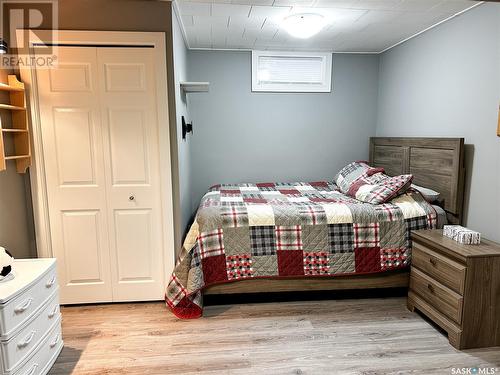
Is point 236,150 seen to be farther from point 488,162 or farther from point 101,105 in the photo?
point 488,162

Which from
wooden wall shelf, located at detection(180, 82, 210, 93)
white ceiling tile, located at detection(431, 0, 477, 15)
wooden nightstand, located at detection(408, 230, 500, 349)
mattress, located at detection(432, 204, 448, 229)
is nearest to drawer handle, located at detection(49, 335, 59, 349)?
wooden wall shelf, located at detection(180, 82, 210, 93)

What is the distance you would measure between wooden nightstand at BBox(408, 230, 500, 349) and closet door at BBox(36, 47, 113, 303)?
2.48 m

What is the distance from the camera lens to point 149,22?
2.42m

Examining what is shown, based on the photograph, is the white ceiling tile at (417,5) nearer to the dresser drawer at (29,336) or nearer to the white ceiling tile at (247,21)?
the white ceiling tile at (247,21)

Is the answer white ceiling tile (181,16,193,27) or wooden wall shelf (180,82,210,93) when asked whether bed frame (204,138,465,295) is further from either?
white ceiling tile (181,16,193,27)

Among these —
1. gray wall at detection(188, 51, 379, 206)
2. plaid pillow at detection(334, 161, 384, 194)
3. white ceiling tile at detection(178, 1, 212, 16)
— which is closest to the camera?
white ceiling tile at detection(178, 1, 212, 16)

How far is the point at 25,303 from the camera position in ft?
5.57

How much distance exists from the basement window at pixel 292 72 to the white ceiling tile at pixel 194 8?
1.35 meters

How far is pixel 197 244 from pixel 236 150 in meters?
1.90

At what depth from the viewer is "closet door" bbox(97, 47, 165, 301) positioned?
8.07ft

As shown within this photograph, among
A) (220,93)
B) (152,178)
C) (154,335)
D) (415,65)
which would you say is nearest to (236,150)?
(220,93)

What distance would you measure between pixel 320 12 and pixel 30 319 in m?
2.96

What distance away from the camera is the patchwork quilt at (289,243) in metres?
2.51

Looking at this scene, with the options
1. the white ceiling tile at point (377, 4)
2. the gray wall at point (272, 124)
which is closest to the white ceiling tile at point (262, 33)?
the gray wall at point (272, 124)
